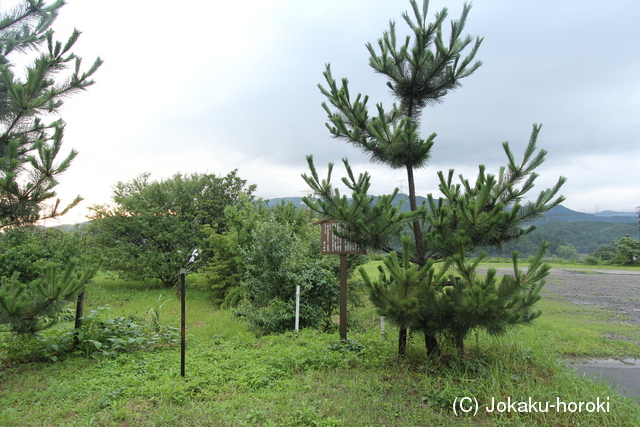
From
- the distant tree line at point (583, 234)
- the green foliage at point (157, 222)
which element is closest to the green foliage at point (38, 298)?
the green foliage at point (157, 222)

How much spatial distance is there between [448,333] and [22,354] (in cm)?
542

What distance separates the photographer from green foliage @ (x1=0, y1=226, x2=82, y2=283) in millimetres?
8578

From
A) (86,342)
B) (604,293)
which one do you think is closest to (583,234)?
(604,293)

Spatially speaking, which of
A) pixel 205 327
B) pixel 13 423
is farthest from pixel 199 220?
pixel 13 423

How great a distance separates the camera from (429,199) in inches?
152

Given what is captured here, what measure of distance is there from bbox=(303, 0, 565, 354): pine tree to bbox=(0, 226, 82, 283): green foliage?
24.0 feet

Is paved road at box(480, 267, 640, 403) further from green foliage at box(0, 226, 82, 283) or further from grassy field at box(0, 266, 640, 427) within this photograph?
green foliage at box(0, 226, 82, 283)

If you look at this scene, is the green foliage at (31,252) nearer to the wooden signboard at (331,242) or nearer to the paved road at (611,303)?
the wooden signboard at (331,242)

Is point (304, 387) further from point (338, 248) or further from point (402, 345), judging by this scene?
point (338, 248)

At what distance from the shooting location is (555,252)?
4028 cm

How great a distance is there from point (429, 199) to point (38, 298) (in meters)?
4.31

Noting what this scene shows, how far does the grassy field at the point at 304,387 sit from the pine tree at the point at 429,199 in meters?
0.56

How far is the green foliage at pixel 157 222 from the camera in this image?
539 inches

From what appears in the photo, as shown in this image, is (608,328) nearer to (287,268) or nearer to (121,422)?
(287,268)
